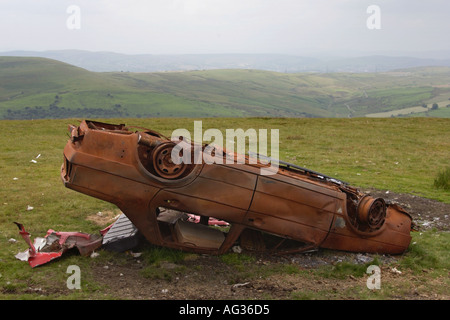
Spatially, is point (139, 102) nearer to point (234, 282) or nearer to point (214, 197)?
point (214, 197)

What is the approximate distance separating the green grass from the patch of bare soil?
0.14 meters

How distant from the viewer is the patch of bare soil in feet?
22.2

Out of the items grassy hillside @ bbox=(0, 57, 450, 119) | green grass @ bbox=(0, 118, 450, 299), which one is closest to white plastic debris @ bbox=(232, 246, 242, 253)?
green grass @ bbox=(0, 118, 450, 299)

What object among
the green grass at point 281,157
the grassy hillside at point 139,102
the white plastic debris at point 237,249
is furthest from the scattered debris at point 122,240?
the grassy hillside at point 139,102

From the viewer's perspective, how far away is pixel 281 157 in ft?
70.4

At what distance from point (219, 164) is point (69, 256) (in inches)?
133

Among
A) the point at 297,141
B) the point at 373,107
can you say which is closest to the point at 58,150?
the point at 297,141

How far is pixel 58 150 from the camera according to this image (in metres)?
21.9

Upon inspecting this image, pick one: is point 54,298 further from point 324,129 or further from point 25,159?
point 324,129

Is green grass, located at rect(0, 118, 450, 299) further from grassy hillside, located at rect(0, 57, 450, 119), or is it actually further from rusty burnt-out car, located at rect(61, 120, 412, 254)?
grassy hillside, located at rect(0, 57, 450, 119)

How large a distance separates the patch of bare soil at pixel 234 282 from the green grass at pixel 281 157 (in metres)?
0.14

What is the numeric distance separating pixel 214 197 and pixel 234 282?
1527mm

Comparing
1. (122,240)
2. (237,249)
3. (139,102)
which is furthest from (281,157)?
(139,102)
